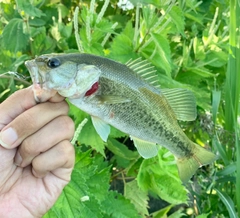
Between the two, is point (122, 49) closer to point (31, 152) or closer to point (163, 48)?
point (163, 48)

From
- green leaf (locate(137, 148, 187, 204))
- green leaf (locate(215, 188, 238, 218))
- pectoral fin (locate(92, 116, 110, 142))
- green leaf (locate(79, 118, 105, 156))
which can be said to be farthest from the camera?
green leaf (locate(215, 188, 238, 218))

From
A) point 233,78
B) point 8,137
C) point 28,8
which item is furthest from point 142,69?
point 233,78

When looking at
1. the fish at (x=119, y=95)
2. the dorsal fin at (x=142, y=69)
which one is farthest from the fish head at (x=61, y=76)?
the dorsal fin at (x=142, y=69)

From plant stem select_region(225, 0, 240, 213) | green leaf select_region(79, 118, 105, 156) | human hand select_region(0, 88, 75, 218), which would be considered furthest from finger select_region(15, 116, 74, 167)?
plant stem select_region(225, 0, 240, 213)

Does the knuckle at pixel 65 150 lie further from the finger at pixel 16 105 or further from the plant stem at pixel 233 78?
the plant stem at pixel 233 78

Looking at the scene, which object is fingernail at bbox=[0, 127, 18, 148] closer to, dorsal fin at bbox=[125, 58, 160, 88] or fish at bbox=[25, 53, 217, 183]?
fish at bbox=[25, 53, 217, 183]

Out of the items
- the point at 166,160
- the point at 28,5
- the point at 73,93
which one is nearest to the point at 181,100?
the point at 73,93

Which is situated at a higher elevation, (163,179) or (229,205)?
(163,179)
